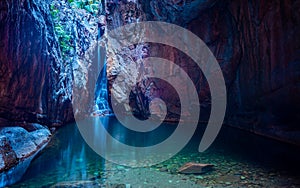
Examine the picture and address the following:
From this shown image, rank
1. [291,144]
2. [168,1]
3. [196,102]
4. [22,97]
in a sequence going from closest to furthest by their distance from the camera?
[291,144] < [22,97] < [168,1] < [196,102]

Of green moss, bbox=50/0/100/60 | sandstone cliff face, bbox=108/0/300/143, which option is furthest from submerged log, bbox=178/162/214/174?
green moss, bbox=50/0/100/60

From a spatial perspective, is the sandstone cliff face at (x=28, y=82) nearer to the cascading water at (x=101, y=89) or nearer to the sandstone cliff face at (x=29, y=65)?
the sandstone cliff face at (x=29, y=65)

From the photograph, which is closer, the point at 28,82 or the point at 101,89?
the point at 28,82

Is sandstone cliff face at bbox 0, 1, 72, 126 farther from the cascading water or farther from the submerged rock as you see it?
the cascading water

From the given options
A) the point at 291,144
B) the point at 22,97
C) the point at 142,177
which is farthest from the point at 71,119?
the point at 291,144

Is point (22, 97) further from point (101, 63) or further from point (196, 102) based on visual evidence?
point (101, 63)

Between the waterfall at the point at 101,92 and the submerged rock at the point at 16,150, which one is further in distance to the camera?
the waterfall at the point at 101,92

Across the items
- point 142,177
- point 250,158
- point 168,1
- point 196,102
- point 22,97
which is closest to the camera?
point 142,177

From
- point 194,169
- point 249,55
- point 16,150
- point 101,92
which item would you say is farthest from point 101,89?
point 194,169

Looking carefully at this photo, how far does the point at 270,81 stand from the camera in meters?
8.80

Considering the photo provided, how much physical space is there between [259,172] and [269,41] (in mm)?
5374

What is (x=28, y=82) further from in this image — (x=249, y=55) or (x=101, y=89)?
(x=101, y=89)

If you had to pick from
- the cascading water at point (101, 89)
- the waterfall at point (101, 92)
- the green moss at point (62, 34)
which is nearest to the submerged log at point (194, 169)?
the green moss at point (62, 34)

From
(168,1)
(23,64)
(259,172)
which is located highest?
(168,1)
